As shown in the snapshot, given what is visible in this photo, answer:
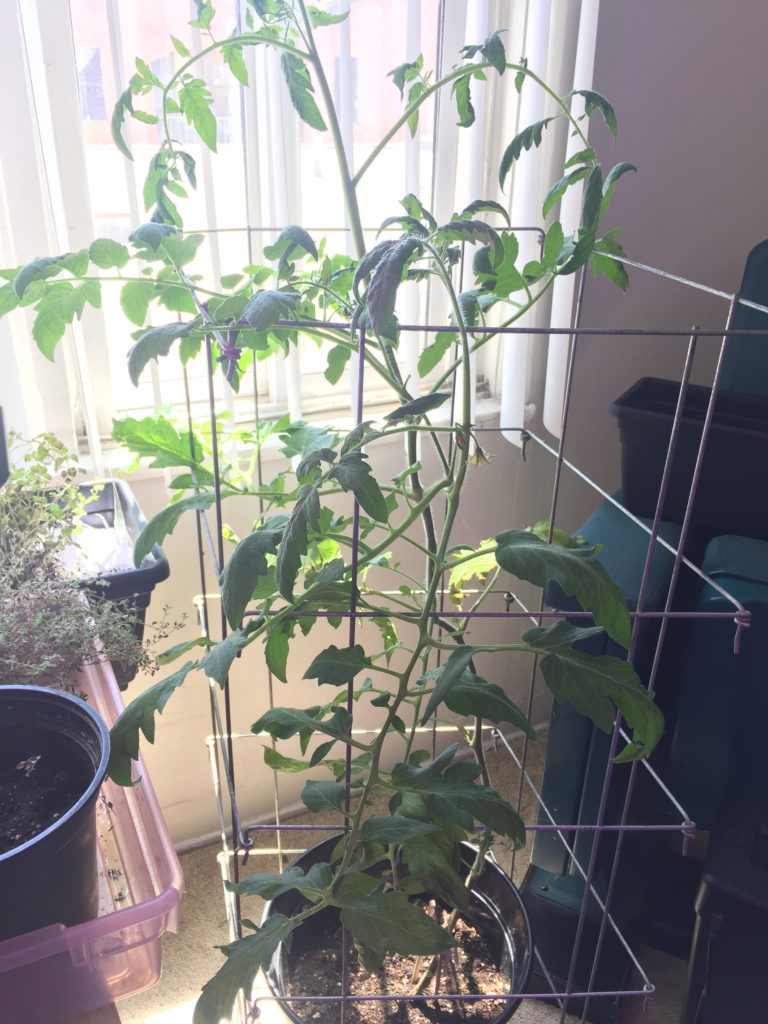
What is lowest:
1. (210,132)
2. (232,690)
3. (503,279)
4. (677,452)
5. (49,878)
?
(232,690)

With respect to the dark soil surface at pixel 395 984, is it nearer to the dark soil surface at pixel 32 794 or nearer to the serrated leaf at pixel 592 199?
the dark soil surface at pixel 32 794

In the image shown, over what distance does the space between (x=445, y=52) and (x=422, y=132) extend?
111 millimetres

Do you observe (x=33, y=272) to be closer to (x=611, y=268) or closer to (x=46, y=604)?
(x=46, y=604)

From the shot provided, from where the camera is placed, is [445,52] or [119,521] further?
[445,52]

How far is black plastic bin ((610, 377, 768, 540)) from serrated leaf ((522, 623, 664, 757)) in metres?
0.45

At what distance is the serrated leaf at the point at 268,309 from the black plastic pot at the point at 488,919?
557 mm

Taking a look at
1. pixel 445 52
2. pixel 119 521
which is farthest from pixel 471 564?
pixel 445 52

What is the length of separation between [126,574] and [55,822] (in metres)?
0.33

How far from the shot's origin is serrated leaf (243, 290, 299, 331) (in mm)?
529

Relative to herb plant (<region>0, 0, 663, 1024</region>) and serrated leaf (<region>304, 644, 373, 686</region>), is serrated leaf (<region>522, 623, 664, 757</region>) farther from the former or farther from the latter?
serrated leaf (<region>304, 644, 373, 686</region>)

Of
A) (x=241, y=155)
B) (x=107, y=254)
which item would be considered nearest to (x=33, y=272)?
(x=107, y=254)

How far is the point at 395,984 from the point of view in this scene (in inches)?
34.0

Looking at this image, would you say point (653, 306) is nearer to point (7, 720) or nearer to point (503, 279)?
point (503, 279)

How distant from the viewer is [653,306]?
1.43 meters
